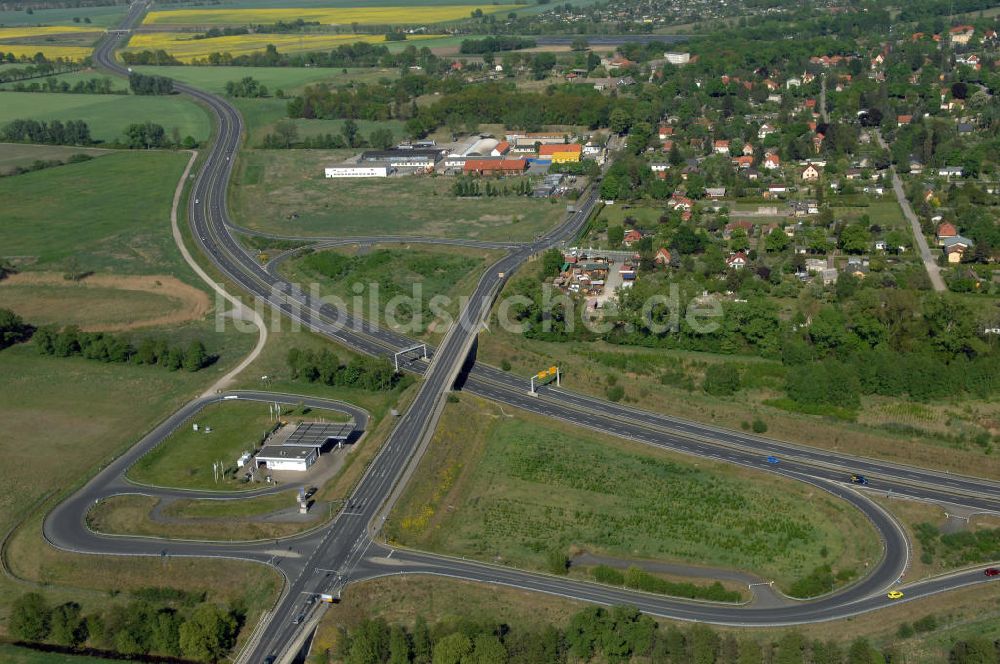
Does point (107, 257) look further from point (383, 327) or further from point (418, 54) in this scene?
point (418, 54)

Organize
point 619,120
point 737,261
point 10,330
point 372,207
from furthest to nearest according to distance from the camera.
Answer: point 619,120 < point 372,207 < point 737,261 < point 10,330

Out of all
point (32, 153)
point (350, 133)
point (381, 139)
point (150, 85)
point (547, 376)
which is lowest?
point (547, 376)

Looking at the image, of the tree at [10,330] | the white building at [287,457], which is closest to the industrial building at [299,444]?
the white building at [287,457]

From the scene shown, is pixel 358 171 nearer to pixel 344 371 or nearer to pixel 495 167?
pixel 495 167

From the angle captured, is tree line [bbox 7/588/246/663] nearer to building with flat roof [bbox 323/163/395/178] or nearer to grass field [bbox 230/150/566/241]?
grass field [bbox 230/150/566/241]

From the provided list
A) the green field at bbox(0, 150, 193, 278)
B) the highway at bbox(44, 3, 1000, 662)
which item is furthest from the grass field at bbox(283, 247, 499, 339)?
the green field at bbox(0, 150, 193, 278)

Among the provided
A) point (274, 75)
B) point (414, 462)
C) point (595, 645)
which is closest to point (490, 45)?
point (274, 75)
